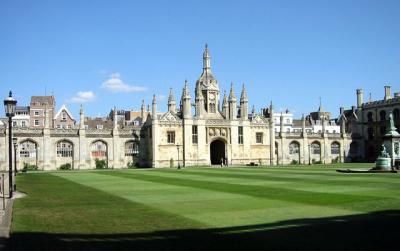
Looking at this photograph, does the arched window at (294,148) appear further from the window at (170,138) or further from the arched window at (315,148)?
the window at (170,138)

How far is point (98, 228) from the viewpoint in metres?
13.0

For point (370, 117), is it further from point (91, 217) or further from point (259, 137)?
point (91, 217)

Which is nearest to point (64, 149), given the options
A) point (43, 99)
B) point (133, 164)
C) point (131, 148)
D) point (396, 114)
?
point (131, 148)

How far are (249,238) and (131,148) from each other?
64.7 m

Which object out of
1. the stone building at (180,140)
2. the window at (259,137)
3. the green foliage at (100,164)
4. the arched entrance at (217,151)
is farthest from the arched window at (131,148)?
the window at (259,137)

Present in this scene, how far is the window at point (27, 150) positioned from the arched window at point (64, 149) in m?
3.81

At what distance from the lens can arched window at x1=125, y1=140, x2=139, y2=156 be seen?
74.2 meters

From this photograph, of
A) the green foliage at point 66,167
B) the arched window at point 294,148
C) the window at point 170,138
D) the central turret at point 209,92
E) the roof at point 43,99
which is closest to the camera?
the green foliage at point 66,167

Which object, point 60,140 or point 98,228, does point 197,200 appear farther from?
point 60,140

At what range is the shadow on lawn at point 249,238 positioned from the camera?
10336 mm

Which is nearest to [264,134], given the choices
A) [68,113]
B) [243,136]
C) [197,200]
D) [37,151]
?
[243,136]

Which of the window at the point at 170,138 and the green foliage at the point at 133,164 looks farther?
the green foliage at the point at 133,164

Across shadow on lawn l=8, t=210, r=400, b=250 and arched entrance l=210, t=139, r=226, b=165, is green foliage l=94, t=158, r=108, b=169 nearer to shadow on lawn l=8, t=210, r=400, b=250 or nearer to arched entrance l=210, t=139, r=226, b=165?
arched entrance l=210, t=139, r=226, b=165

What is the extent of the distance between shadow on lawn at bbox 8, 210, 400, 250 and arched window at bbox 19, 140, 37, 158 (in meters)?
64.5
